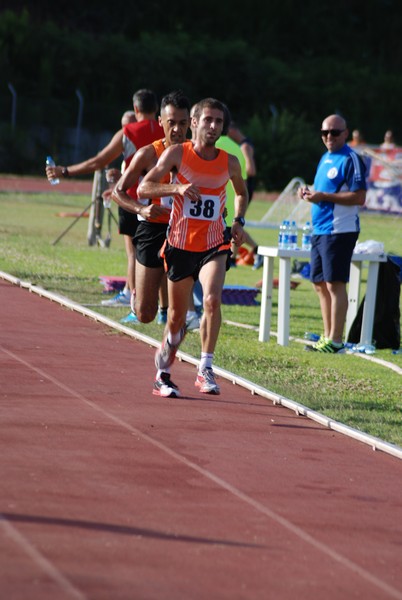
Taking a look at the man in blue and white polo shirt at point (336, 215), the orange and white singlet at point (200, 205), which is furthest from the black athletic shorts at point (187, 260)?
the man in blue and white polo shirt at point (336, 215)

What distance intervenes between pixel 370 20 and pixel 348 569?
224ft

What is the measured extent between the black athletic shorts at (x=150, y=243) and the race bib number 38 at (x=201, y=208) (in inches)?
39.6

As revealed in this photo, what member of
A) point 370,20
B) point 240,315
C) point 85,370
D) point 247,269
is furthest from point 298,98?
point 85,370

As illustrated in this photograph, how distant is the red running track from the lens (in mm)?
5121

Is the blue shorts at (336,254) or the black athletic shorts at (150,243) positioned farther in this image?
the blue shorts at (336,254)

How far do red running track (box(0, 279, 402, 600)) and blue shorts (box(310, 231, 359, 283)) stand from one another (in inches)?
85.6

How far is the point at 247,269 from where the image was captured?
739 inches

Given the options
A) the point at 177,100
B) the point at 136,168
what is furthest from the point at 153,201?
the point at 177,100

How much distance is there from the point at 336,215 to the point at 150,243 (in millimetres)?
2215

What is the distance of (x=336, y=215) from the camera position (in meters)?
11.6

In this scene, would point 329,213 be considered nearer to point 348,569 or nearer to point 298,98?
point 348,569

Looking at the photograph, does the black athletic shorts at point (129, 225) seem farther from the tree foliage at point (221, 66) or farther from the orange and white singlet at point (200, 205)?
the tree foliage at point (221, 66)

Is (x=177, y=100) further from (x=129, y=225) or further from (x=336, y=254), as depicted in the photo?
(x=129, y=225)

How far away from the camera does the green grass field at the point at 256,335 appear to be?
30.8 ft
